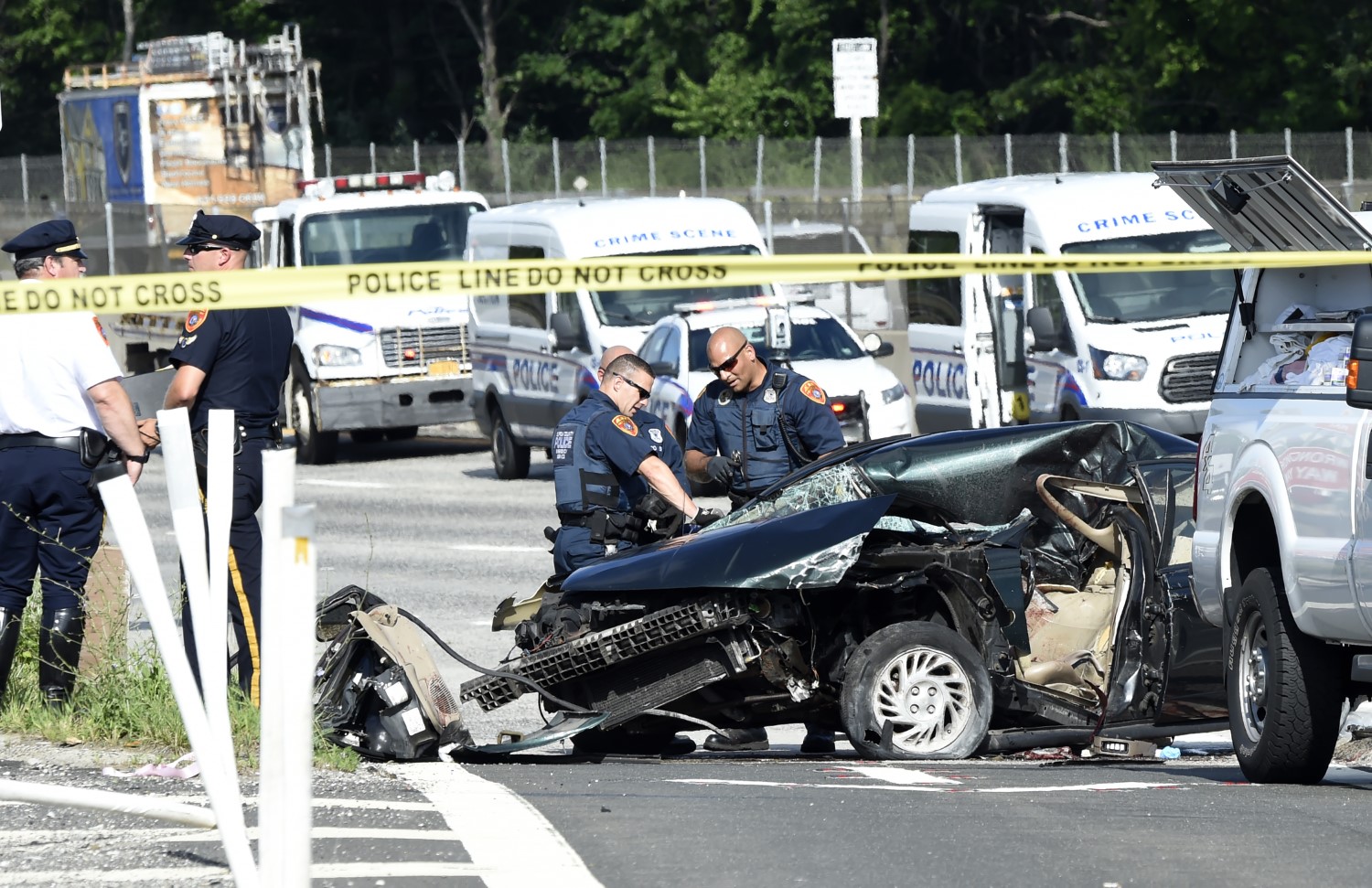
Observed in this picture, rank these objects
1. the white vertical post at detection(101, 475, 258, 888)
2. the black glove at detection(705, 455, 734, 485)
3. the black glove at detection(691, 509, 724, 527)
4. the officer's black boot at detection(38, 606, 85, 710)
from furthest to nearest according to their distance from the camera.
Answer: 1. the black glove at detection(705, 455, 734, 485)
2. the black glove at detection(691, 509, 724, 527)
3. the officer's black boot at detection(38, 606, 85, 710)
4. the white vertical post at detection(101, 475, 258, 888)

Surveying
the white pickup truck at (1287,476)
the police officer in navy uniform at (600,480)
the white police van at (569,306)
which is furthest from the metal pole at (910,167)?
the white pickup truck at (1287,476)

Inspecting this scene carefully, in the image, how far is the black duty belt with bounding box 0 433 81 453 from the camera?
292 inches

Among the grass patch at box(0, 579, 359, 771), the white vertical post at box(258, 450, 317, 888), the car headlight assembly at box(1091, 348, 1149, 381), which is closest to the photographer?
the white vertical post at box(258, 450, 317, 888)

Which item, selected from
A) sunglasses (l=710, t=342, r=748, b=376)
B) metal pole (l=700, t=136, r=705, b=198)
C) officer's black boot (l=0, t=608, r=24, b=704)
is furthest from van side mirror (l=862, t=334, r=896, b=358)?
metal pole (l=700, t=136, r=705, b=198)

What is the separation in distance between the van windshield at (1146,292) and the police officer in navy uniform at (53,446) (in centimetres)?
969

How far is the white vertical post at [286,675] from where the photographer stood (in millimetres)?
4188

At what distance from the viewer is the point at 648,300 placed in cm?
1847

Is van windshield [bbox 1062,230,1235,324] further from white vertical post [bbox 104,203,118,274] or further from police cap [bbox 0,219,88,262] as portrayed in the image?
white vertical post [bbox 104,203,118,274]

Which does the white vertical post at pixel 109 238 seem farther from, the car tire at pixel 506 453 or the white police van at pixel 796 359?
the white police van at pixel 796 359

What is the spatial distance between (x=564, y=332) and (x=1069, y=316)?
456 centimetres

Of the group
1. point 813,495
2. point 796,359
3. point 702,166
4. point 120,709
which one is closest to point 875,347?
point 796,359

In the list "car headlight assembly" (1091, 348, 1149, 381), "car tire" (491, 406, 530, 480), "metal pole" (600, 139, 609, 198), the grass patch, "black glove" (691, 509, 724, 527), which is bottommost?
"car tire" (491, 406, 530, 480)

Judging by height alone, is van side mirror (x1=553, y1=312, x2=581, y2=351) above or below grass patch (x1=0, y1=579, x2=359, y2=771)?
above

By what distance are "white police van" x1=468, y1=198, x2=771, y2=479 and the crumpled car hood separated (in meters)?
10.1
